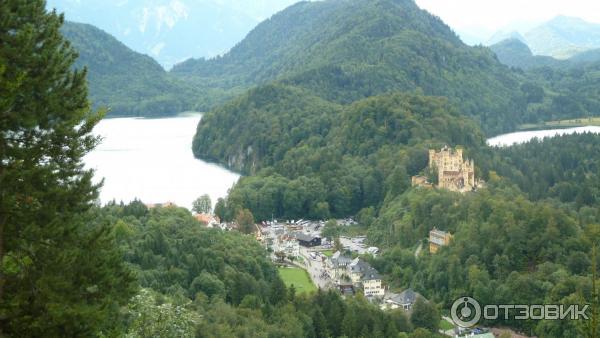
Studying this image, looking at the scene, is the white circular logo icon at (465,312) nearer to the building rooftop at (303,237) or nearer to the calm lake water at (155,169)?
the building rooftop at (303,237)

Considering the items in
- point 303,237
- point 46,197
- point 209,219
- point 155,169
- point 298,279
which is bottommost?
point 298,279

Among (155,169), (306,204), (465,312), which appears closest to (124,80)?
Answer: (155,169)

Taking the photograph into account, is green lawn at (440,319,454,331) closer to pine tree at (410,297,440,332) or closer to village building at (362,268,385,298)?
Result: pine tree at (410,297,440,332)

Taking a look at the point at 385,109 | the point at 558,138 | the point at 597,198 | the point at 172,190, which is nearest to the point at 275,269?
the point at 597,198

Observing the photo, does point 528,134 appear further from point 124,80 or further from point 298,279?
point 124,80

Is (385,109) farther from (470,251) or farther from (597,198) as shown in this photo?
(470,251)

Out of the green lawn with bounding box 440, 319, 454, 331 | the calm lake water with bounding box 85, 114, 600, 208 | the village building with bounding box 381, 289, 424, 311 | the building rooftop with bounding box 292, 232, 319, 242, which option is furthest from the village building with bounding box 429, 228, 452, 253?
the calm lake water with bounding box 85, 114, 600, 208
